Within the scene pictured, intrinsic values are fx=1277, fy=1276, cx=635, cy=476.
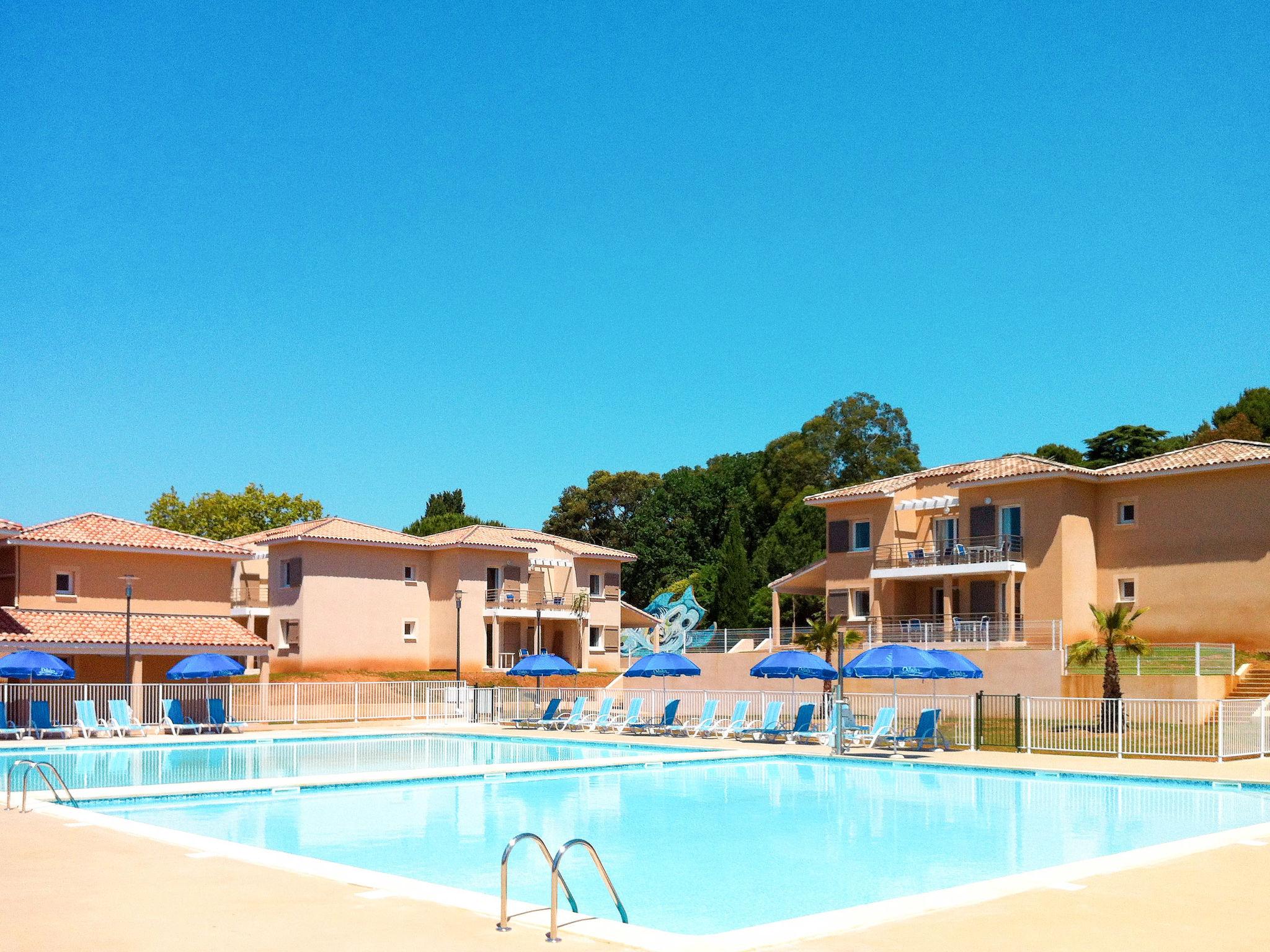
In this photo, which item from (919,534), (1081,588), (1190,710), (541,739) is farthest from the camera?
(919,534)

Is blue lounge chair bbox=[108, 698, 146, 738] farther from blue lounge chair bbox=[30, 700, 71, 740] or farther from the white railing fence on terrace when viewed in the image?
the white railing fence on terrace

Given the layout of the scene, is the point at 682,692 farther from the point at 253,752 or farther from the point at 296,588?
the point at 296,588

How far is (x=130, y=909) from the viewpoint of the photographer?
857cm

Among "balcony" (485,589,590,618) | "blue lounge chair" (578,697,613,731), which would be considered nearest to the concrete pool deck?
"blue lounge chair" (578,697,613,731)

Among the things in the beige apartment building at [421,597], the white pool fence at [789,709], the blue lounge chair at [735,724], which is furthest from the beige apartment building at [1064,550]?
the beige apartment building at [421,597]

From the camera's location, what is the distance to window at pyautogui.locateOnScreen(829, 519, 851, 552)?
44.2m

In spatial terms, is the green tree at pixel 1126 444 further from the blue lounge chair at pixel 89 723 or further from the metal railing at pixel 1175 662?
the blue lounge chair at pixel 89 723

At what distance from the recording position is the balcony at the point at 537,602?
49438mm

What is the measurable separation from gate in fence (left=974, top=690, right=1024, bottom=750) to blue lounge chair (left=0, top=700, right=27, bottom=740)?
20512mm

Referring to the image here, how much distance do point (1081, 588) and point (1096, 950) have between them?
32.4m

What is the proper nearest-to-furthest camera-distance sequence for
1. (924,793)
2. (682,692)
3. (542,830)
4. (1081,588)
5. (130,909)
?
(130,909)
(542,830)
(924,793)
(682,692)
(1081,588)

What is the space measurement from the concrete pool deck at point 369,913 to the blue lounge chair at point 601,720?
20.5 meters

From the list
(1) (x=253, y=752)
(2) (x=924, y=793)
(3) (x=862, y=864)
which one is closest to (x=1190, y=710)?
(2) (x=924, y=793)

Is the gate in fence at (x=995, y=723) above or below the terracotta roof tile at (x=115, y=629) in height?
below
